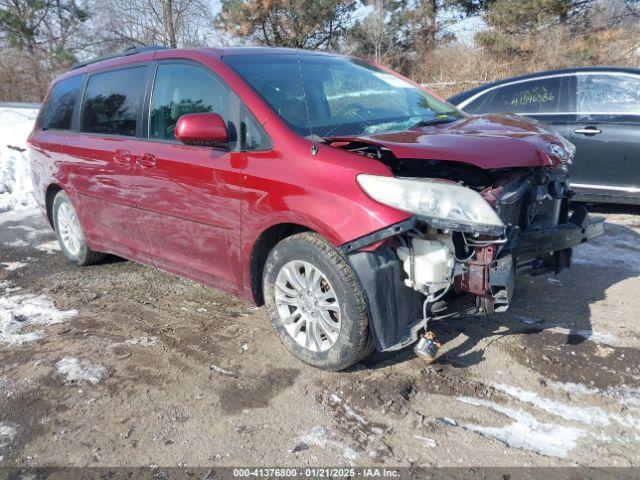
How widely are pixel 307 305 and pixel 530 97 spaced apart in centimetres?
462

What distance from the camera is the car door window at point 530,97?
6387 millimetres

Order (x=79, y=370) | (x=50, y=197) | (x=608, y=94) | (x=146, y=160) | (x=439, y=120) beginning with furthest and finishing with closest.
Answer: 1. (x=608, y=94)
2. (x=50, y=197)
3. (x=146, y=160)
4. (x=439, y=120)
5. (x=79, y=370)

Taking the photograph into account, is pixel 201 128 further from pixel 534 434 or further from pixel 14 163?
pixel 14 163

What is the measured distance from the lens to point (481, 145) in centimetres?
297

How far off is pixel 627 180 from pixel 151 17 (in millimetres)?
23382

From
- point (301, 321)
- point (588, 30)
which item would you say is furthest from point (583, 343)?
point (588, 30)

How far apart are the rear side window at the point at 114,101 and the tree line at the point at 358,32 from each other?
1503 centimetres

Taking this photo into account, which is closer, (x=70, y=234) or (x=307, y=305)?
(x=307, y=305)

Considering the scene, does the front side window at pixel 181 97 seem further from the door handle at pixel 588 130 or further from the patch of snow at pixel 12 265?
the door handle at pixel 588 130

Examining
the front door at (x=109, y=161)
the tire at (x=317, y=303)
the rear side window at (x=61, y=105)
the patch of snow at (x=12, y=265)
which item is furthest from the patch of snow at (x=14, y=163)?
the tire at (x=317, y=303)

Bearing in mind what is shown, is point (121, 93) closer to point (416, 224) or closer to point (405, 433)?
point (416, 224)

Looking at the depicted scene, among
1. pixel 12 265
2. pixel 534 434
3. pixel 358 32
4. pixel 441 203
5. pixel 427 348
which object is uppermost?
pixel 358 32

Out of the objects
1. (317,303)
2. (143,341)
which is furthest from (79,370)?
(317,303)

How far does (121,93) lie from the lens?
14.6 feet
